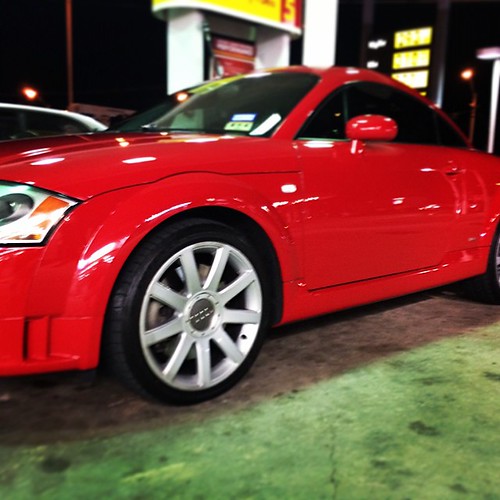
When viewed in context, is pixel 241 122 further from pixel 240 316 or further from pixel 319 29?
pixel 319 29

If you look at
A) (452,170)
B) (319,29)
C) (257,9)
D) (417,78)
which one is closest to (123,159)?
(452,170)

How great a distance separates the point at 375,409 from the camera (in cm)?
223

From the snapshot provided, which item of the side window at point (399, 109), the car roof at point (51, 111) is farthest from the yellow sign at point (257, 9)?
the side window at point (399, 109)

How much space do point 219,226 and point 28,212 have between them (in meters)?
0.70

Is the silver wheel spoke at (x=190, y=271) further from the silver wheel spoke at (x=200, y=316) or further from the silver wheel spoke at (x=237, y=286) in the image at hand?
the silver wheel spoke at (x=237, y=286)

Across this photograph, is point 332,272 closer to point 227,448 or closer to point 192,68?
point 227,448

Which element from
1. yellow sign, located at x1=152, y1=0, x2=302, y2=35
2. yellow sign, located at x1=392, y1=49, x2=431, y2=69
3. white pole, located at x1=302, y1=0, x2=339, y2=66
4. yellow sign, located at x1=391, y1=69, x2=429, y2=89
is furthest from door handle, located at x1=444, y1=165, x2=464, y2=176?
yellow sign, located at x1=392, y1=49, x2=431, y2=69

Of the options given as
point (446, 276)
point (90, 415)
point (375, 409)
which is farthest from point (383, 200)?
point (90, 415)

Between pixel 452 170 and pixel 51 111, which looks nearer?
pixel 452 170

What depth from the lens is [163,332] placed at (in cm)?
209

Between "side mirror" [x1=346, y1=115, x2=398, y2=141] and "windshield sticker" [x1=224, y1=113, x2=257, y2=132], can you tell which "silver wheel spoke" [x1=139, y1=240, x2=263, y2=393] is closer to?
"windshield sticker" [x1=224, y1=113, x2=257, y2=132]

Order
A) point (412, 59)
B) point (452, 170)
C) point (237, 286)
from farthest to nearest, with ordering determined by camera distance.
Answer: point (412, 59) < point (452, 170) < point (237, 286)

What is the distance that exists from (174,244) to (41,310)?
508mm

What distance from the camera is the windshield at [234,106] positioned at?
2.75 meters
